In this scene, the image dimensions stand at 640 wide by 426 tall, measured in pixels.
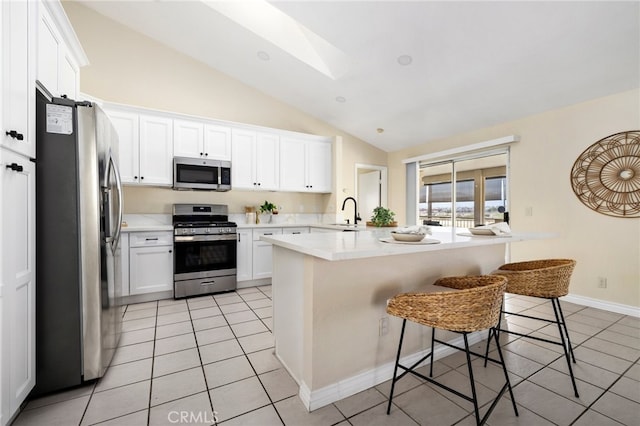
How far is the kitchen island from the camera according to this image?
1.61 meters

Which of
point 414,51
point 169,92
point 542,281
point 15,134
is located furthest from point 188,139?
point 542,281

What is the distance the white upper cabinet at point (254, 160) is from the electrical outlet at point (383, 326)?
121 inches

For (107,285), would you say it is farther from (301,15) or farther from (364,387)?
(301,15)

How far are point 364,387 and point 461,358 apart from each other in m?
0.87

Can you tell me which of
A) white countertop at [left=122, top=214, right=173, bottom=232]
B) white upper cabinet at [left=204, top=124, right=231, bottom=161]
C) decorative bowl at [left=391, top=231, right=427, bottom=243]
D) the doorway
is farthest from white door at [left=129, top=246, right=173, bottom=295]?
the doorway

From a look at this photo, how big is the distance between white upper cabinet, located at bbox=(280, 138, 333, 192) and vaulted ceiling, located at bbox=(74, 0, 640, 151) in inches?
28.4

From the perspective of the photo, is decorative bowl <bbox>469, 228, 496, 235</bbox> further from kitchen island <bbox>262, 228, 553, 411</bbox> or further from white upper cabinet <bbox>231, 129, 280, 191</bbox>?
white upper cabinet <bbox>231, 129, 280, 191</bbox>

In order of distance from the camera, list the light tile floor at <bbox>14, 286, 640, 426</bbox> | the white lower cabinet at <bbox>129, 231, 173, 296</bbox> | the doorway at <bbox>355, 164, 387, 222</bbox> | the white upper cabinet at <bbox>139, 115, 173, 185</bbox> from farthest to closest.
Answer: the doorway at <bbox>355, 164, 387, 222</bbox>, the white upper cabinet at <bbox>139, 115, 173, 185</bbox>, the white lower cabinet at <bbox>129, 231, 173, 296</bbox>, the light tile floor at <bbox>14, 286, 640, 426</bbox>

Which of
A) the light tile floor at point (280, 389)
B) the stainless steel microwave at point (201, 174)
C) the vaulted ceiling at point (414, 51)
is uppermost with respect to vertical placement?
the vaulted ceiling at point (414, 51)

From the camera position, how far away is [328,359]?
166 cm

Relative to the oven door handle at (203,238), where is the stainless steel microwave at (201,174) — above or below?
above

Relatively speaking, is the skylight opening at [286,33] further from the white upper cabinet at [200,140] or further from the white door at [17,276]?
the white door at [17,276]

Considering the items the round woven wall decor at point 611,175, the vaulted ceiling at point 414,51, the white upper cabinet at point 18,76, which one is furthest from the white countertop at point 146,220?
the round woven wall decor at point 611,175

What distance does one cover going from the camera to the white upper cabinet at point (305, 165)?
4664 millimetres
